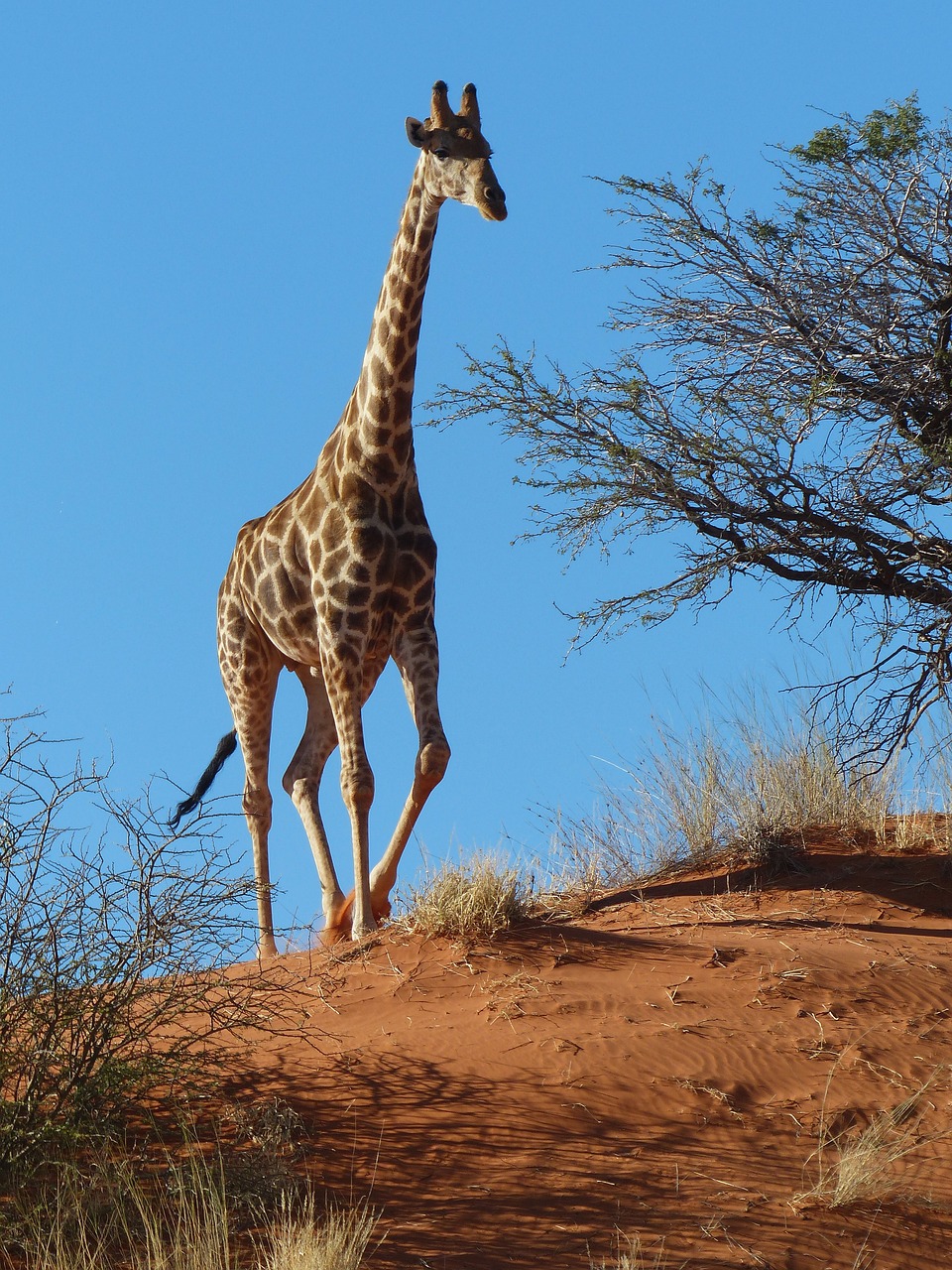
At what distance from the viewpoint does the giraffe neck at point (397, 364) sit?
9.62m

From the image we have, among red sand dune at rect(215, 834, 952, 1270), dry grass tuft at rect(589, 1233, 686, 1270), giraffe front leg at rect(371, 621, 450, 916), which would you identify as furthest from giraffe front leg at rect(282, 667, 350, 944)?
dry grass tuft at rect(589, 1233, 686, 1270)

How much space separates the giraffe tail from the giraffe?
142cm

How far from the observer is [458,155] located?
9242mm

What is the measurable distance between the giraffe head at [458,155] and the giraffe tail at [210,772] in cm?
466

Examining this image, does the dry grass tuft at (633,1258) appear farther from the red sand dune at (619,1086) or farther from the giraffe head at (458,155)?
the giraffe head at (458,155)

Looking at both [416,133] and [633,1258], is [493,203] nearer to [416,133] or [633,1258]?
[416,133]

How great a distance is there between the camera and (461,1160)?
6.37 m

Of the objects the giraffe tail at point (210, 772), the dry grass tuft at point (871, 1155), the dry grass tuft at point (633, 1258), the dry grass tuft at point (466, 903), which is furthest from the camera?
the giraffe tail at point (210, 772)

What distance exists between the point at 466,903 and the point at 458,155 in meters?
4.45

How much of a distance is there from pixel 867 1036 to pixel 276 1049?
2.98 meters

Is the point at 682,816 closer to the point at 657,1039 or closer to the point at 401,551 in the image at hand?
the point at 401,551

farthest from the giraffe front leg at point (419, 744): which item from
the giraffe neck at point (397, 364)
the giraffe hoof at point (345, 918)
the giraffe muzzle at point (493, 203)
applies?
the giraffe muzzle at point (493, 203)

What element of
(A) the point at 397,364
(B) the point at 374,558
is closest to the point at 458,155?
(A) the point at 397,364

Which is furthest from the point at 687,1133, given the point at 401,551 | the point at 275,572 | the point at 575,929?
the point at 275,572
